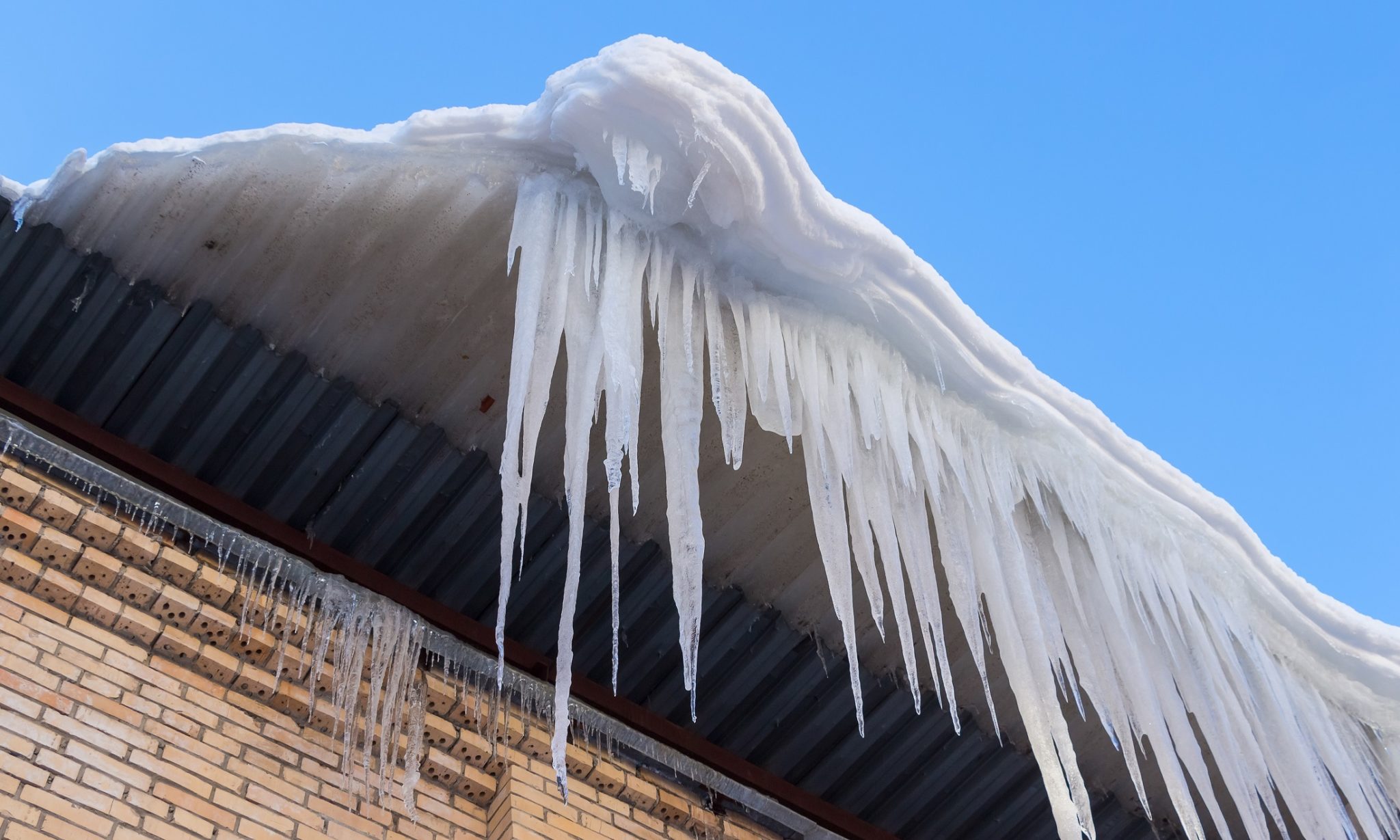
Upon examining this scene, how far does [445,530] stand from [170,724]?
0.96m

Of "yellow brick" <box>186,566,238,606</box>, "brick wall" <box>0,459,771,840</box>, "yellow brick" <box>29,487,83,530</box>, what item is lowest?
"brick wall" <box>0,459,771,840</box>

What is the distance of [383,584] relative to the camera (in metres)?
4.00

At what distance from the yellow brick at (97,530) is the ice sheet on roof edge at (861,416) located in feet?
2.56

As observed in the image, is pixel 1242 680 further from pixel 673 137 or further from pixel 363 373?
pixel 363 373

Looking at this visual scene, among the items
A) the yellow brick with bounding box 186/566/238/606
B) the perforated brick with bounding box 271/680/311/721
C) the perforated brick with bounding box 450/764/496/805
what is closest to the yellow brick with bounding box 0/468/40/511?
Answer: the yellow brick with bounding box 186/566/238/606

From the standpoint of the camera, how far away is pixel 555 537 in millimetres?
3990

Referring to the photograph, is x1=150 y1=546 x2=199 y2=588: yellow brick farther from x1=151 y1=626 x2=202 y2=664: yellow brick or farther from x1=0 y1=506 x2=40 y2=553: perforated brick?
x1=0 y1=506 x2=40 y2=553: perforated brick

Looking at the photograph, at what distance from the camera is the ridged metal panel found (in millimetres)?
3498

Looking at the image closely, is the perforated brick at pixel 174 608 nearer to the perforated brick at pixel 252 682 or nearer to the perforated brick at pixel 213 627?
the perforated brick at pixel 213 627

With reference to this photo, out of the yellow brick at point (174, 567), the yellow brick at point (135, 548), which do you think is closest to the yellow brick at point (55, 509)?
the yellow brick at point (135, 548)

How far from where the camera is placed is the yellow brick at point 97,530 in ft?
11.3

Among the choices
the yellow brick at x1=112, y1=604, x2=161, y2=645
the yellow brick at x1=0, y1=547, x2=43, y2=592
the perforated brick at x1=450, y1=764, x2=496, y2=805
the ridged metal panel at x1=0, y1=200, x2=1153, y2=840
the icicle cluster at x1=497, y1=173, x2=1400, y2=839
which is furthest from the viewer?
the perforated brick at x1=450, y1=764, x2=496, y2=805

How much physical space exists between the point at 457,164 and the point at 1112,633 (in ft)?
7.29

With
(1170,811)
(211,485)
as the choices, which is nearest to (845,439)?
(211,485)
